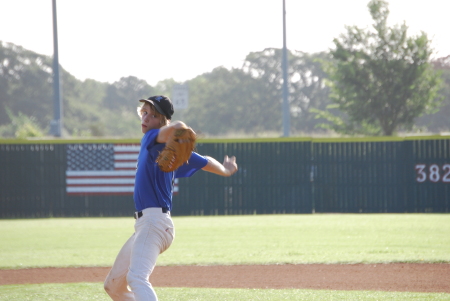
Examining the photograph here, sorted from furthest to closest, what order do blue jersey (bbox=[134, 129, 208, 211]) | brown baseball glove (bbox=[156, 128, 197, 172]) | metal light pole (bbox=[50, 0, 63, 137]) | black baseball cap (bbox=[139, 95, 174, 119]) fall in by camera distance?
metal light pole (bbox=[50, 0, 63, 137])
black baseball cap (bbox=[139, 95, 174, 119])
blue jersey (bbox=[134, 129, 208, 211])
brown baseball glove (bbox=[156, 128, 197, 172])

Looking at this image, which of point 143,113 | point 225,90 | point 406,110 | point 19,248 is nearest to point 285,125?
point 406,110

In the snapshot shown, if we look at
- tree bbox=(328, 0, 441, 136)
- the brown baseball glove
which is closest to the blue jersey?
the brown baseball glove

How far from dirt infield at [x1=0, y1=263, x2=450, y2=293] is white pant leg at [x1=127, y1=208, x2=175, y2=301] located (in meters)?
3.72

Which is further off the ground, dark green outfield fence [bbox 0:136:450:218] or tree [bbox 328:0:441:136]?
tree [bbox 328:0:441:136]

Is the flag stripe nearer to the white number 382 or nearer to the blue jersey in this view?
the white number 382

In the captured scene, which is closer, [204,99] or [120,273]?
[120,273]

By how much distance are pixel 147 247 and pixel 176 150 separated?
2.49 feet

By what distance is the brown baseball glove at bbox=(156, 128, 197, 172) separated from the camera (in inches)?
172

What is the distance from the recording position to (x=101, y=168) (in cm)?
1792

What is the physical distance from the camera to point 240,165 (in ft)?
59.6

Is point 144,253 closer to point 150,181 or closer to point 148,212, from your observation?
point 148,212

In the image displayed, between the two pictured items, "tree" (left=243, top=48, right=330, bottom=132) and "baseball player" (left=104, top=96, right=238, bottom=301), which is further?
"tree" (left=243, top=48, right=330, bottom=132)

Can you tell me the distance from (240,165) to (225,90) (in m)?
48.5

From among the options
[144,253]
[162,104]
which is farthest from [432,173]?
[144,253]
